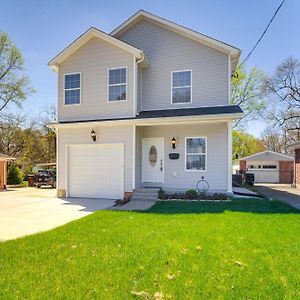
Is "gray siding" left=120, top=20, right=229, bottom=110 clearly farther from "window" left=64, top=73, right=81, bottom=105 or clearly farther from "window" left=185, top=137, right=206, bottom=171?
"window" left=64, top=73, right=81, bottom=105

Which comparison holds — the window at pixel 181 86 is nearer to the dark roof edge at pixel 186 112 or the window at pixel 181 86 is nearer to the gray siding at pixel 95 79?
the dark roof edge at pixel 186 112

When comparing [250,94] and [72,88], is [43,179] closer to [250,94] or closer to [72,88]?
[72,88]

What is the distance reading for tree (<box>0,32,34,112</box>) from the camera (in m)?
27.4

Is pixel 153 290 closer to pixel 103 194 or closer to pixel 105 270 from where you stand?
pixel 105 270

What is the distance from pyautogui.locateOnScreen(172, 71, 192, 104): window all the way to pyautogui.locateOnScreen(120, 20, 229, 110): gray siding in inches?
7.3

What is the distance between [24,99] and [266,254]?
29096mm

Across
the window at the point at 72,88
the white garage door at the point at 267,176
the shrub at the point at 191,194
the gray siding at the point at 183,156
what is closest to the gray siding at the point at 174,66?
the gray siding at the point at 183,156

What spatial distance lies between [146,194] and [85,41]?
7.67 meters

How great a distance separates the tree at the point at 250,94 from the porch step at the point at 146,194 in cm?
1818

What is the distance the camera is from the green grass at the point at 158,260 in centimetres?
358

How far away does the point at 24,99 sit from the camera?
Answer: 2909 centimetres

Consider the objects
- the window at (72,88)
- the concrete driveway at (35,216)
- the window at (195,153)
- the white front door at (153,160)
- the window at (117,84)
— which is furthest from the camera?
the window at (72,88)

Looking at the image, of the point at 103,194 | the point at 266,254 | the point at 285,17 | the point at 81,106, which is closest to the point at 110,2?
the point at 81,106

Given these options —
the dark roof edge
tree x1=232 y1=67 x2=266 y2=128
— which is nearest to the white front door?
the dark roof edge
